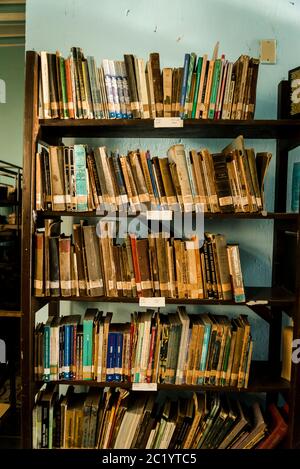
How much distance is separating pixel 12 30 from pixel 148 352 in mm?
2481

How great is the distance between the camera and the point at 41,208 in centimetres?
150

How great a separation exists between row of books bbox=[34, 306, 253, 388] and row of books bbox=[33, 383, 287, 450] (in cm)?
15

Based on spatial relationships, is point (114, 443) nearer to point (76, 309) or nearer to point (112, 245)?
point (76, 309)

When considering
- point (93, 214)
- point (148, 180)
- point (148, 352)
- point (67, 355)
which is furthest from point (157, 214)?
point (67, 355)

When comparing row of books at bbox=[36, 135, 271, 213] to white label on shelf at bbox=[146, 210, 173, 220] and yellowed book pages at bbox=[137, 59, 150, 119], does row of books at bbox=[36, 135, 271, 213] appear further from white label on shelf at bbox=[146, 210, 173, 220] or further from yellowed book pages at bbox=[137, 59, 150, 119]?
yellowed book pages at bbox=[137, 59, 150, 119]

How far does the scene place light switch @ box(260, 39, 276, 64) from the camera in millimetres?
1775

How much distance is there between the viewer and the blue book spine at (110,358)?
152 centimetres

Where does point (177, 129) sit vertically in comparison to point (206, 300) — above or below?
above

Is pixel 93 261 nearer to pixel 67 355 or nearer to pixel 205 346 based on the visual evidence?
pixel 67 355

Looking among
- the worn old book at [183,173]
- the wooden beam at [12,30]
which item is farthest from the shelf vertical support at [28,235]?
the wooden beam at [12,30]

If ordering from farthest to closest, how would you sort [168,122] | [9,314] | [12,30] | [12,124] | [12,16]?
[12,124] → [12,30] → [9,314] → [12,16] → [168,122]

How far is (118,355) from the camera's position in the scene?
1528 millimetres

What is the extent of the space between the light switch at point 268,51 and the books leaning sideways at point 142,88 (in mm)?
408

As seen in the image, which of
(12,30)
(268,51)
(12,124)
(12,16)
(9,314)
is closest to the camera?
(268,51)
